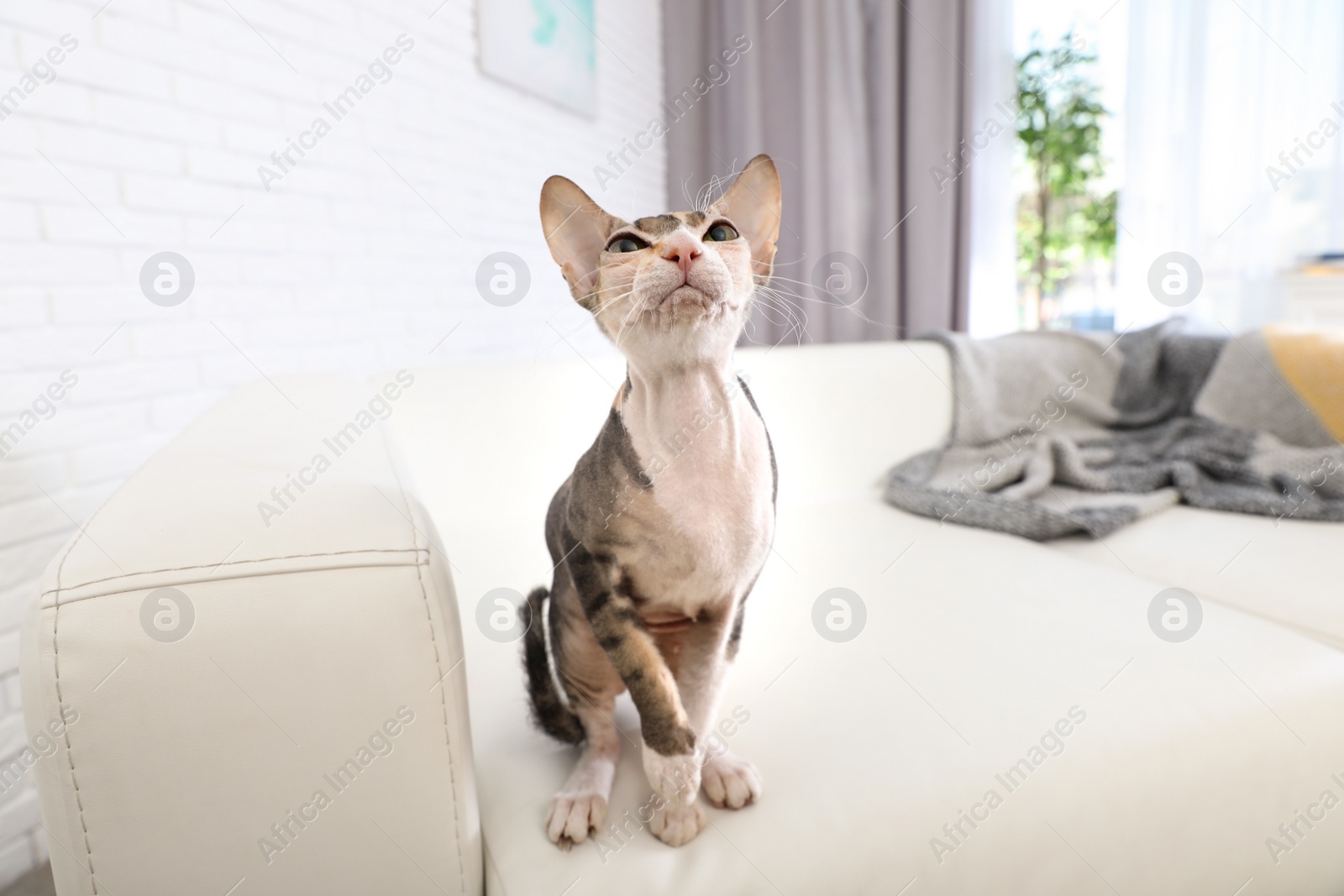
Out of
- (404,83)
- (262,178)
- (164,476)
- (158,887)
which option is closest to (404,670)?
(158,887)

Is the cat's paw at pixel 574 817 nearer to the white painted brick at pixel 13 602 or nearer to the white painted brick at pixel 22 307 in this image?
the white painted brick at pixel 13 602

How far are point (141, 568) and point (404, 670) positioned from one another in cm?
18

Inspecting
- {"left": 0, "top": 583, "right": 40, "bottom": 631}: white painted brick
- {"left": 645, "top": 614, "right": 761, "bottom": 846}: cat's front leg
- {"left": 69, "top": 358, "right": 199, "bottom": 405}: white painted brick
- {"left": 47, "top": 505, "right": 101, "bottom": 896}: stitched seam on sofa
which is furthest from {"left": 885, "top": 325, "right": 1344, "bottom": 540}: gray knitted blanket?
{"left": 0, "top": 583, "right": 40, "bottom": 631}: white painted brick

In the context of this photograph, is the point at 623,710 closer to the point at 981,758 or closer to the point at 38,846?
the point at 981,758

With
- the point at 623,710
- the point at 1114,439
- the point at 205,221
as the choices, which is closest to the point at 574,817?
the point at 623,710

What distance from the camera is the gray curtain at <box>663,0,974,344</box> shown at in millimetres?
2896

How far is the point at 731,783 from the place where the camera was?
636mm

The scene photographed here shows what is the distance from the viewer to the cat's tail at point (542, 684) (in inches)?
27.9

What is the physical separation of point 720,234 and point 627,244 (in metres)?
0.08

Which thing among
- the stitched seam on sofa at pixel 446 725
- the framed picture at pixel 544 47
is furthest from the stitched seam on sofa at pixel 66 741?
the framed picture at pixel 544 47

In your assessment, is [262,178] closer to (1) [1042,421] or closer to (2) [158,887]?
(2) [158,887]

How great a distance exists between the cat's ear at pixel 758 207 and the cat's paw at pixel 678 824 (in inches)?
17.3

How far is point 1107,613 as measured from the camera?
3.10 ft

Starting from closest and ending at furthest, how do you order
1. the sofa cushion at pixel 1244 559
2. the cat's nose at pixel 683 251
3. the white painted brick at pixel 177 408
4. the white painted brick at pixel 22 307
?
the cat's nose at pixel 683 251
the sofa cushion at pixel 1244 559
the white painted brick at pixel 22 307
the white painted brick at pixel 177 408
